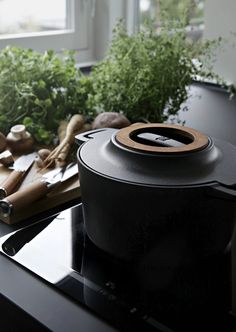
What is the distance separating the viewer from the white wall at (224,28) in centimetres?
137

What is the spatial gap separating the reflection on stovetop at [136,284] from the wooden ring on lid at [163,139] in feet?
0.46

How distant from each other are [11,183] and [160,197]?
1.26 feet

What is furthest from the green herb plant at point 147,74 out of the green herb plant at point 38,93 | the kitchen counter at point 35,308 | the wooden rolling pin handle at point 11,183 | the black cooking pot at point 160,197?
the kitchen counter at point 35,308

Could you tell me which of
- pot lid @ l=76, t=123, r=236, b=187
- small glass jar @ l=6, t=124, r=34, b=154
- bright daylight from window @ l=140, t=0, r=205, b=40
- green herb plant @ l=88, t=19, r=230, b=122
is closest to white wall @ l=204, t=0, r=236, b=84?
bright daylight from window @ l=140, t=0, r=205, b=40

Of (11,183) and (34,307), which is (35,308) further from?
(11,183)

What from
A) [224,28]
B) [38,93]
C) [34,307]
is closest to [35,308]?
[34,307]

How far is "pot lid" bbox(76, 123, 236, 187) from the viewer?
565 millimetres

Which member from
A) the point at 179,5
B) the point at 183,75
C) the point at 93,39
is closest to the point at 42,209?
the point at 183,75

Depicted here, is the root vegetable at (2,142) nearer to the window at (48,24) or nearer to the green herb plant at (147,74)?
the green herb plant at (147,74)

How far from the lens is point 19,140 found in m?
1.01

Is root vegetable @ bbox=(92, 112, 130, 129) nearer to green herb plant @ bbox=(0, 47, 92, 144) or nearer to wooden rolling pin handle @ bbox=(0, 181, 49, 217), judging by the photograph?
green herb plant @ bbox=(0, 47, 92, 144)

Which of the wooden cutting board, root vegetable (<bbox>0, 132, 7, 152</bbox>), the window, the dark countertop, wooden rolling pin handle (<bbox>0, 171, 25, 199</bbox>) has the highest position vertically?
the window

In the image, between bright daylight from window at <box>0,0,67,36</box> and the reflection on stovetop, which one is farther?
bright daylight from window at <box>0,0,67,36</box>

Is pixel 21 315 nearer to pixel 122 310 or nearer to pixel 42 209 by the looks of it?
pixel 122 310
